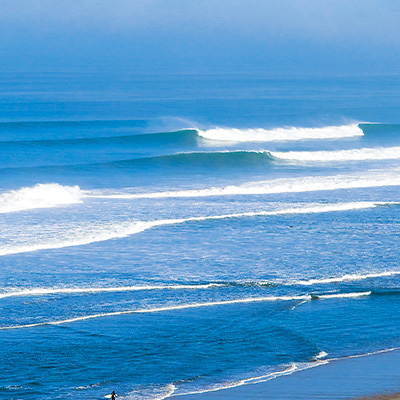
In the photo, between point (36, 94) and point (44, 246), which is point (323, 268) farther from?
point (36, 94)

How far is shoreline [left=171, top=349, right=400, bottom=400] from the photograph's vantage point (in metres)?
8.49

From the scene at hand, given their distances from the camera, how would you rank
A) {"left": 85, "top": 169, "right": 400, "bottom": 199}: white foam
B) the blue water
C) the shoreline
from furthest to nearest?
{"left": 85, "top": 169, "right": 400, "bottom": 199}: white foam, the blue water, the shoreline

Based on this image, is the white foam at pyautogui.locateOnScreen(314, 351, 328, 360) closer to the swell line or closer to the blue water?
the blue water

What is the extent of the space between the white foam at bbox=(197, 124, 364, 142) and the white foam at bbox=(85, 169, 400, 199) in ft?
44.8

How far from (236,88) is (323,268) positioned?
60486 millimetres

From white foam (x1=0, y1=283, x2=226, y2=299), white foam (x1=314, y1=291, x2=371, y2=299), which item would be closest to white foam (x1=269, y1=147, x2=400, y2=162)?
white foam (x1=314, y1=291, x2=371, y2=299)

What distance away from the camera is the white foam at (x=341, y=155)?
3076cm

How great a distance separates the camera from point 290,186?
2328 centimetres

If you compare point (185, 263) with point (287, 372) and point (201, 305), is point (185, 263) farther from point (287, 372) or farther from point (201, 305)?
point (287, 372)

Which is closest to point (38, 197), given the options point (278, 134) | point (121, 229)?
point (121, 229)

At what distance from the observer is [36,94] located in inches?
2430

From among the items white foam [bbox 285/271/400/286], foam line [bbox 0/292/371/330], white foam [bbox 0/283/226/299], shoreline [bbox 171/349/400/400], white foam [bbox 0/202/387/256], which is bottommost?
shoreline [bbox 171/349/400/400]

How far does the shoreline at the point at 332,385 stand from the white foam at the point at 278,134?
29478 millimetres

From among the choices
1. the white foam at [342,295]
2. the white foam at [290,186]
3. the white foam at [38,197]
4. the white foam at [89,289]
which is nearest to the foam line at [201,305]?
the white foam at [342,295]
